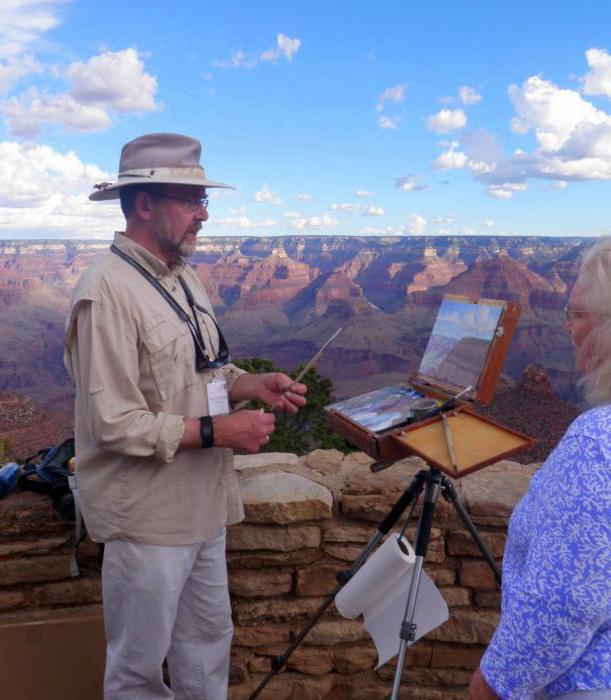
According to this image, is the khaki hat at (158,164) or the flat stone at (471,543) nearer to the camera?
the khaki hat at (158,164)

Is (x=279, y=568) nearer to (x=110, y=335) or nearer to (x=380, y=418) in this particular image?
(x=380, y=418)

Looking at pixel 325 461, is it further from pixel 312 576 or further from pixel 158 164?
pixel 158 164

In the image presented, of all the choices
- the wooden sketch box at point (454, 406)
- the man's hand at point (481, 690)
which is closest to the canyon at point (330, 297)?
the wooden sketch box at point (454, 406)

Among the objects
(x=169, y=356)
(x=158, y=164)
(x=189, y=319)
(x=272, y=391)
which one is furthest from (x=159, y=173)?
(x=272, y=391)

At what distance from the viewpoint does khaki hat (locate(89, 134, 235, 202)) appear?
214 cm

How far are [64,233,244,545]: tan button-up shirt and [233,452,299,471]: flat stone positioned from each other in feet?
3.62

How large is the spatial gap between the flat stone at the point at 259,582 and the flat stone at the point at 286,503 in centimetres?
28

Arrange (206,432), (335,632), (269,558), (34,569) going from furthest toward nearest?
(335,632), (269,558), (34,569), (206,432)

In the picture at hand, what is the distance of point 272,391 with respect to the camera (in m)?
2.43

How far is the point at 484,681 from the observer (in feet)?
4.28

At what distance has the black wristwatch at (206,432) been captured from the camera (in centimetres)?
204

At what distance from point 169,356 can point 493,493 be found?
1.79 meters

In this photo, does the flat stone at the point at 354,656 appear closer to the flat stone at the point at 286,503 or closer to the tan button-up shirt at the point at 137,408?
the flat stone at the point at 286,503

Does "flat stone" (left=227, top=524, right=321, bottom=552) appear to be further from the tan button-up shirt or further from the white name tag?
the white name tag
